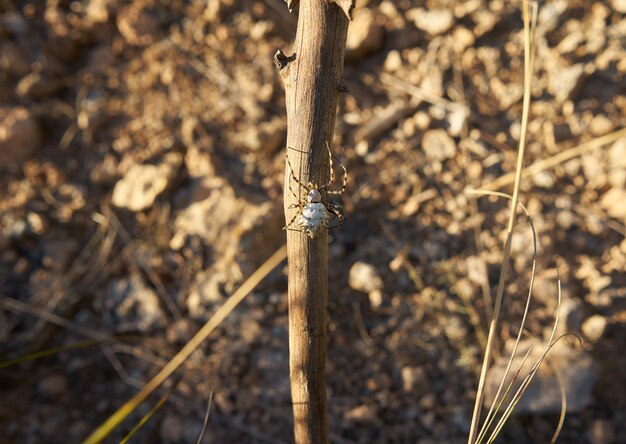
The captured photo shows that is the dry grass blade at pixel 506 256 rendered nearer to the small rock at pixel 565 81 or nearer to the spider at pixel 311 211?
the spider at pixel 311 211

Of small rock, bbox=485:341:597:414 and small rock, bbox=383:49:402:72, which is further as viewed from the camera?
small rock, bbox=383:49:402:72

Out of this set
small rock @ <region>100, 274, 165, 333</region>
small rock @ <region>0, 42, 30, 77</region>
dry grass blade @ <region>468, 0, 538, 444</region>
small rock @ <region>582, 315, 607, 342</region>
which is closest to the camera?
dry grass blade @ <region>468, 0, 538, 444</region>

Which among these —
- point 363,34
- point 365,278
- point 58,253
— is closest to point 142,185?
point 58,253

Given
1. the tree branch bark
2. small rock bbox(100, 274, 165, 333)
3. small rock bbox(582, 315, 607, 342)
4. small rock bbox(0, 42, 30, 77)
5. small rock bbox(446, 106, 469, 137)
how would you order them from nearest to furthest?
the tree branch bark
small rock bbox(582, 315, 607, 342)
small rock bbox(100, 274, 165, 333)
small rock bbox(446, 106, 469, 137)
small rock bbox(0, 42, 30, 77)

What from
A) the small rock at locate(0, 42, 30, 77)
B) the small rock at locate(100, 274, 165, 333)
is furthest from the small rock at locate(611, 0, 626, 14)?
the small rock at locate(0, 42, 30, 77)

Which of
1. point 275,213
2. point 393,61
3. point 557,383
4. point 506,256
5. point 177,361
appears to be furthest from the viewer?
point 393,61

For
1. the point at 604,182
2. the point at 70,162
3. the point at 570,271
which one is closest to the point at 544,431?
the point at 570,271

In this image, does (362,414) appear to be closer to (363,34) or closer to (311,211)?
(311,211)

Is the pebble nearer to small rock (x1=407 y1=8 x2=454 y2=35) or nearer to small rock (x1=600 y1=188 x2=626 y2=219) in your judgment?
small rock (x1=600 y1=188 x2=626 y2=219)
